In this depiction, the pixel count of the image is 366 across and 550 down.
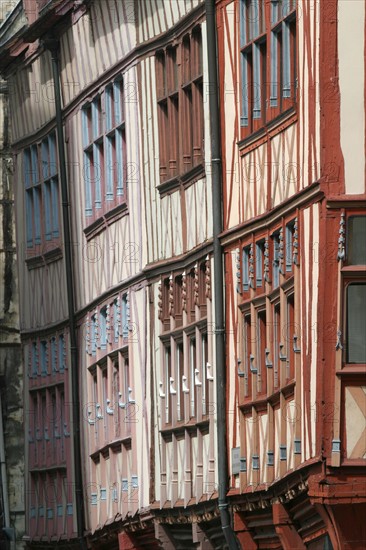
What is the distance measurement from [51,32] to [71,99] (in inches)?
54.7

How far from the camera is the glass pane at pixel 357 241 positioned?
23.6m

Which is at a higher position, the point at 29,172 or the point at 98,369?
the point at 29,172

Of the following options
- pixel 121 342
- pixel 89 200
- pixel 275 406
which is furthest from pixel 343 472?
pixel 89 200

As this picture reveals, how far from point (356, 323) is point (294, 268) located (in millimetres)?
1690

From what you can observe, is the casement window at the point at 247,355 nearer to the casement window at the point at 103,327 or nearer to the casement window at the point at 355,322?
the casement window at the point at 355,322

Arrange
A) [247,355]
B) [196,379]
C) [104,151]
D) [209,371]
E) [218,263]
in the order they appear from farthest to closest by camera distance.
Result: 1. [104,151]
2. [196,379]
3. [209,371]
4. [218,263]
5. [247,355]

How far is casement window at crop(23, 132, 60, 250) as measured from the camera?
3694cm

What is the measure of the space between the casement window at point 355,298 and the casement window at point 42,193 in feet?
43.9

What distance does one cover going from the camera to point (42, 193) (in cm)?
3759

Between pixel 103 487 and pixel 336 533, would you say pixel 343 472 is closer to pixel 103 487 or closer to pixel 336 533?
pixel 336 533

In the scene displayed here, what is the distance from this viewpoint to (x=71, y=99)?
1403 inches

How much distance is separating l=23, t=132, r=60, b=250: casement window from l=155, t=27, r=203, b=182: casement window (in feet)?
18.9

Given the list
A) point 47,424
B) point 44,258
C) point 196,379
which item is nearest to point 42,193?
point 44,258

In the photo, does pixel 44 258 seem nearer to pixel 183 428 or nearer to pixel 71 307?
pixel 71 307
